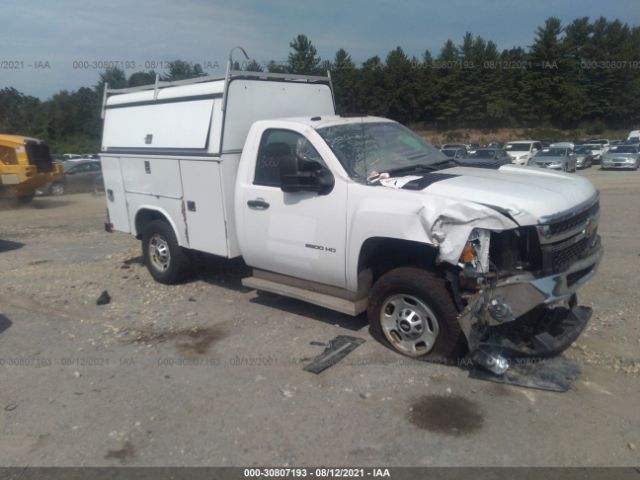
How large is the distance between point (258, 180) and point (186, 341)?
1.81 m

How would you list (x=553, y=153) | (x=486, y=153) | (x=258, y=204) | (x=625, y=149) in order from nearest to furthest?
(x=258, y=204) → (x=486, y=153) → (x=553, y=153) → (x=625, y=149)

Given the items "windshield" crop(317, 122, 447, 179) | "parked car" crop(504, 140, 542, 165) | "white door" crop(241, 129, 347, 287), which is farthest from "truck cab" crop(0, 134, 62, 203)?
"parked car" crop(504, 140, 542, 165)

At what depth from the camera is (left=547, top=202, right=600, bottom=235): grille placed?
4.29m

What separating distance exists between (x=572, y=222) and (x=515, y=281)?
794 mm

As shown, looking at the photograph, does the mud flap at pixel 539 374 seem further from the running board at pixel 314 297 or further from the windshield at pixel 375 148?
the windshield at pixel 375 148

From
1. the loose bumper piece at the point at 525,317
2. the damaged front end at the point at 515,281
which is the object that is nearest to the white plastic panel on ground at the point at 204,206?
the damaged front end at the point at 515,281

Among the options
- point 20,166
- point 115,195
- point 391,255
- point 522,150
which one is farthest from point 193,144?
point 522,150

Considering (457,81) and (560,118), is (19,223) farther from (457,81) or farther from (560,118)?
(560,118)

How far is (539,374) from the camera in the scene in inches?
176

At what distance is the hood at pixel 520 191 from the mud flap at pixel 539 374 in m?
1.24

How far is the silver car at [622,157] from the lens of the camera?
30.2m

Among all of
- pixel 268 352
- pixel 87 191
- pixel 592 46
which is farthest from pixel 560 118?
pixel 268 352

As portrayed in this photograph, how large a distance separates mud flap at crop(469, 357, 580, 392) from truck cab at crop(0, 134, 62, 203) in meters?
16.7

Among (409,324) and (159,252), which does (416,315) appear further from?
(159,252)
